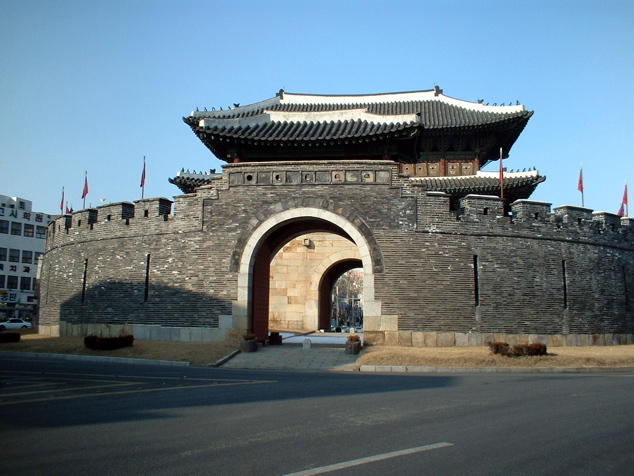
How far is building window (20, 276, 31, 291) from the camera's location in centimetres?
4856

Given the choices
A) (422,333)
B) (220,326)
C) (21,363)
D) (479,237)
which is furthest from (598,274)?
(21,363)

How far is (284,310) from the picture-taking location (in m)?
25.0

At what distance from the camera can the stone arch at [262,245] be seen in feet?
51.3

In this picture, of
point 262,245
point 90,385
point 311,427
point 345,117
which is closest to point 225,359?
point 262,245

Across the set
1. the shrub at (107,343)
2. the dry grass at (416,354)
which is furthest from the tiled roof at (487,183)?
the shrub at (107,343)

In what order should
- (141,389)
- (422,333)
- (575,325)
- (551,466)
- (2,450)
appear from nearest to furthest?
(551,466) → (2,450) → (141,389) → (422,333) → (575,325)

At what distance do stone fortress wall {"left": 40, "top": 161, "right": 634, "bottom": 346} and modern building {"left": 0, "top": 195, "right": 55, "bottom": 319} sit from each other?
34.5m

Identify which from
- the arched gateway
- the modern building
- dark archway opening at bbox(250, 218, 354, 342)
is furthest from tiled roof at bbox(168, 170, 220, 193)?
the modern building

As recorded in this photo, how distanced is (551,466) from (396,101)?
25.6 metres

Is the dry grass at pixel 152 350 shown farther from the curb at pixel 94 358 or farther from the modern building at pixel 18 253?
the modern building at pixel 18 253

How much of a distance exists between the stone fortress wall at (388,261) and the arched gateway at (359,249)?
4cm

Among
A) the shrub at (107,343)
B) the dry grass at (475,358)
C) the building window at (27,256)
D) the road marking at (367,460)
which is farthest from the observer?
the building window at (27,256)

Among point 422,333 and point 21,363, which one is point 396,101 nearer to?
point 422,333

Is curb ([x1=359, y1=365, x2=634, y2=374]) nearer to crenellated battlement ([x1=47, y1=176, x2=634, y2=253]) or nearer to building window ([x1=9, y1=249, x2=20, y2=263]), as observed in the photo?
crenellated battlement ([x1=47, y1=176, x2=634, y2=253])
